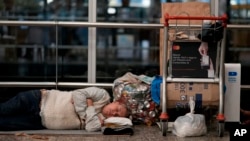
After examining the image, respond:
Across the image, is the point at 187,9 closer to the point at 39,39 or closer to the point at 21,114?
the point at 21,114

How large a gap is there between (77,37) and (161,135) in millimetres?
6443

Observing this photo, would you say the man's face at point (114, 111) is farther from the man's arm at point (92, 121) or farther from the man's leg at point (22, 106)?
the man's leg at point (22, 106)

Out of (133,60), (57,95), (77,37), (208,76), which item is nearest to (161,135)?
(208,76)

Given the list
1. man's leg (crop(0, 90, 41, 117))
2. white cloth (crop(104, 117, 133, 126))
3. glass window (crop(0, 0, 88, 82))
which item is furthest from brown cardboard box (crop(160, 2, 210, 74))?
glass window (crop(0, 0, 88, 82))

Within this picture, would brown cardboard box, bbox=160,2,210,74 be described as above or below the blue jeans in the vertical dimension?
above

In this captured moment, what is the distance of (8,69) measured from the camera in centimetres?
846

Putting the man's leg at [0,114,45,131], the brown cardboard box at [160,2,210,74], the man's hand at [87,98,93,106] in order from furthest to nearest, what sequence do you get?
the brown cardboard box at [160,2,210,74] → the man's hand at [87,98,93,106] → the man's leg at [0,114,45,131]

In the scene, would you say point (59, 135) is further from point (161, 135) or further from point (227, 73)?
point (227, 73)

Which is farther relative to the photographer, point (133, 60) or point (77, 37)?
point (133, 60)

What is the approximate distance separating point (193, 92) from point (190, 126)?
338 mm

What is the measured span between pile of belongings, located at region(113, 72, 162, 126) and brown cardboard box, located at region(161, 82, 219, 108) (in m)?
0.20

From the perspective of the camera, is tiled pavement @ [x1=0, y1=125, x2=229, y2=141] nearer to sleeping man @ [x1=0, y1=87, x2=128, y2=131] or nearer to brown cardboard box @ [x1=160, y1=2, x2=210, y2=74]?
sleeping man @ [x1=0, y1=87, x2=128, y2=131]

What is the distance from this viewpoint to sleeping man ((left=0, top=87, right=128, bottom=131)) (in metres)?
3.47

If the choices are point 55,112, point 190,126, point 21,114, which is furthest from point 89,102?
point 190,126
